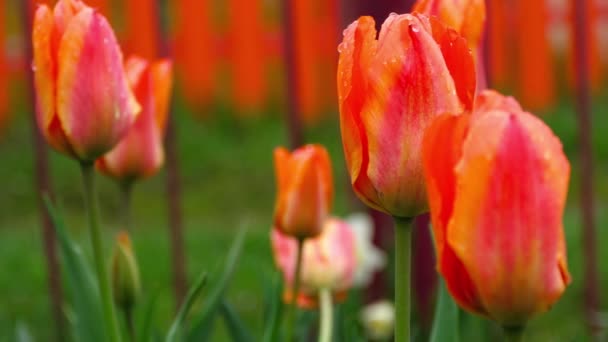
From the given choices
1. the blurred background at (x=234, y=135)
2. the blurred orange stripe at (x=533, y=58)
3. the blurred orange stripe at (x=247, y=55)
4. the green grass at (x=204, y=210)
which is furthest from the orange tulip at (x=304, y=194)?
the blurred orange stripe at (x=533, y=58)

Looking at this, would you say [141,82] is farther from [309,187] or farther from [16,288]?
[16,288]

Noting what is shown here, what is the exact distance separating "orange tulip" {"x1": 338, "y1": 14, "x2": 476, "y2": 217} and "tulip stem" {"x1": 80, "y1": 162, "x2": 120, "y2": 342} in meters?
0.24

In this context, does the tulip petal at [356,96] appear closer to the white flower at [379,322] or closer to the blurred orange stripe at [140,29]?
the white flower at [379,322]

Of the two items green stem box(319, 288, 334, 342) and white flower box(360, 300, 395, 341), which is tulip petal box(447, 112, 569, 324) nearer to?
green stem box(319, 288, 334, 342)

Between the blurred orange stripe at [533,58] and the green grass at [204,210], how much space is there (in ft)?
0.43

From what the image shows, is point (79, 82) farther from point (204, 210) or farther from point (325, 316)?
point (204, 210)

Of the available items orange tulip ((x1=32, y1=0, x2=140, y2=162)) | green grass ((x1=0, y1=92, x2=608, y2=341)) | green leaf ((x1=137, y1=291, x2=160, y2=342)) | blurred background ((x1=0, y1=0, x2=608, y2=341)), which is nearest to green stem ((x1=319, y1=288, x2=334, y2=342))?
green leaf ((x1=137, y1=291, x2=160, y2=342))

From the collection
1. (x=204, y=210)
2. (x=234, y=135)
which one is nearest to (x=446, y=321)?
(x=204, y=210)

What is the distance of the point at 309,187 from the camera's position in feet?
3.65

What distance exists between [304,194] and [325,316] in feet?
0.43

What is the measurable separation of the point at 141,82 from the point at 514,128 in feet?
1.93

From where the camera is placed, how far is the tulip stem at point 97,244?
0.89m

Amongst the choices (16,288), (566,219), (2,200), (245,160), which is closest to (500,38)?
(245,160)

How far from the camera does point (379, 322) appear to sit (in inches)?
69.1
